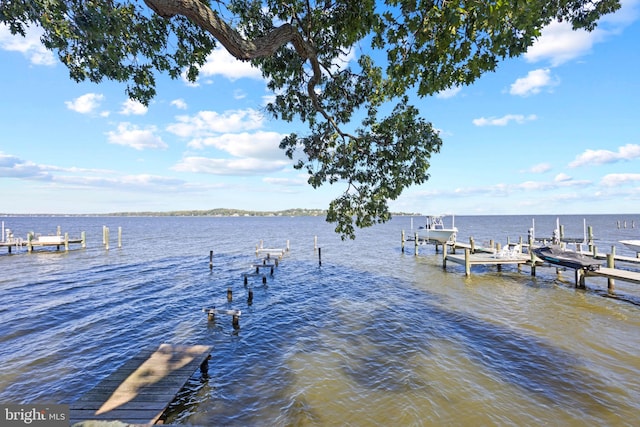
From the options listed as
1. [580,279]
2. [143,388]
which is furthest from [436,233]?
[143,388]

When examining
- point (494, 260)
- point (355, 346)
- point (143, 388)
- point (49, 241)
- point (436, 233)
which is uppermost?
point (49, 241)

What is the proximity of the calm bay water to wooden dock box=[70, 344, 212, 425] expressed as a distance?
2.64 feet

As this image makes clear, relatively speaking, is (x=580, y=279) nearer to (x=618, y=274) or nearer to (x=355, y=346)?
(x=618, y=274)

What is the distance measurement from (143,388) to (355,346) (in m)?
7.11

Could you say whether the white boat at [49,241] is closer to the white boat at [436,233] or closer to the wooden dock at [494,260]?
Result: the wooden dock at [494,260]

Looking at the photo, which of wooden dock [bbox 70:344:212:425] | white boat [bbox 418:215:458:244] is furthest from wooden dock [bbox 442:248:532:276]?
wooden dock [bbox 70:344:212:425]

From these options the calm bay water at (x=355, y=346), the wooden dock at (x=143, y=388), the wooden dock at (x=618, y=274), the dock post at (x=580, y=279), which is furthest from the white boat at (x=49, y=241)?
the wooden dock at (x=618, y=274)

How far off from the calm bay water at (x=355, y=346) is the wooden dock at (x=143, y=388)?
80 cm

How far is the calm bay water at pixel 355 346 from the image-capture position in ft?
25.5

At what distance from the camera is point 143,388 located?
7.50m

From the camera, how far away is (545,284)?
68.6 feet

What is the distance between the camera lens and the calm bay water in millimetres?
7770

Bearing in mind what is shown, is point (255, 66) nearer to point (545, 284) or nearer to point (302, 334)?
point (302, 334)

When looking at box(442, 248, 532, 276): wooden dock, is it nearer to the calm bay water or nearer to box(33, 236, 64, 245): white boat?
the calm bay water
